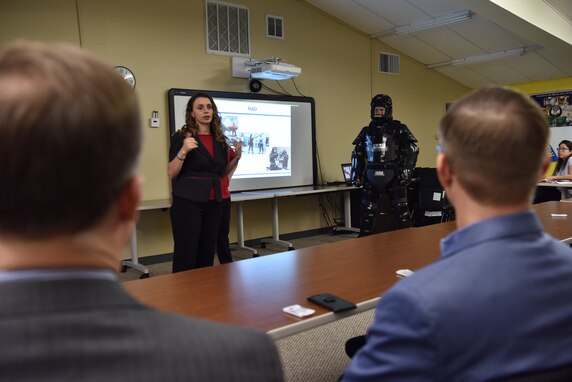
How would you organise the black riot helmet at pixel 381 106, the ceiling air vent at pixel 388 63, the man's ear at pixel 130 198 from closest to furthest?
the man's ear at pixel 130 198 < the black riot helmet at pixel 381 106 < the ceiling air vent at pixel 388 63

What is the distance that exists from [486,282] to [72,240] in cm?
60

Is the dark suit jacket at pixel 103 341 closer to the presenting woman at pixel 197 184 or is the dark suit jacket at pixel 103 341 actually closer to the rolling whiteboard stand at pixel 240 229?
the presenting woman at pixel 197 184

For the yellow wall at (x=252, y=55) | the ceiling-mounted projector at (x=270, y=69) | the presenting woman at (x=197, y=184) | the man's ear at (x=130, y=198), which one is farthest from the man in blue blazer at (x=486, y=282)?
the ceiling-mounted projector at (x=270, y=69)

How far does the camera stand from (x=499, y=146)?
0.82 metres

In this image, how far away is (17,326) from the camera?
43 cm

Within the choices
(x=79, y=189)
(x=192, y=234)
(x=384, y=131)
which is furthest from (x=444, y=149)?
(x=384, y=131)

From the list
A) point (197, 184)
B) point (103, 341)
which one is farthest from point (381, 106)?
point (103, 341)

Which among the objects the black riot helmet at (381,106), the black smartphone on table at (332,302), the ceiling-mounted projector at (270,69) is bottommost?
the black smartphone on table at (332,302)

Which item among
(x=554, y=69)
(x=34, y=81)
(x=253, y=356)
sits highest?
(x=554, y=69)

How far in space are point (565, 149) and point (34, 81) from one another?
7212 mm

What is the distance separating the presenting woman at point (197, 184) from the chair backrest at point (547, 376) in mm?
2349

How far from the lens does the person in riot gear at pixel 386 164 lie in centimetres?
444

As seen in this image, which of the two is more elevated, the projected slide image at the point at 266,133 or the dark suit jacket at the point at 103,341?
the projected slide image at the point at 266,133

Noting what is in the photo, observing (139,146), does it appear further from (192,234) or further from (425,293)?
(192,234)
